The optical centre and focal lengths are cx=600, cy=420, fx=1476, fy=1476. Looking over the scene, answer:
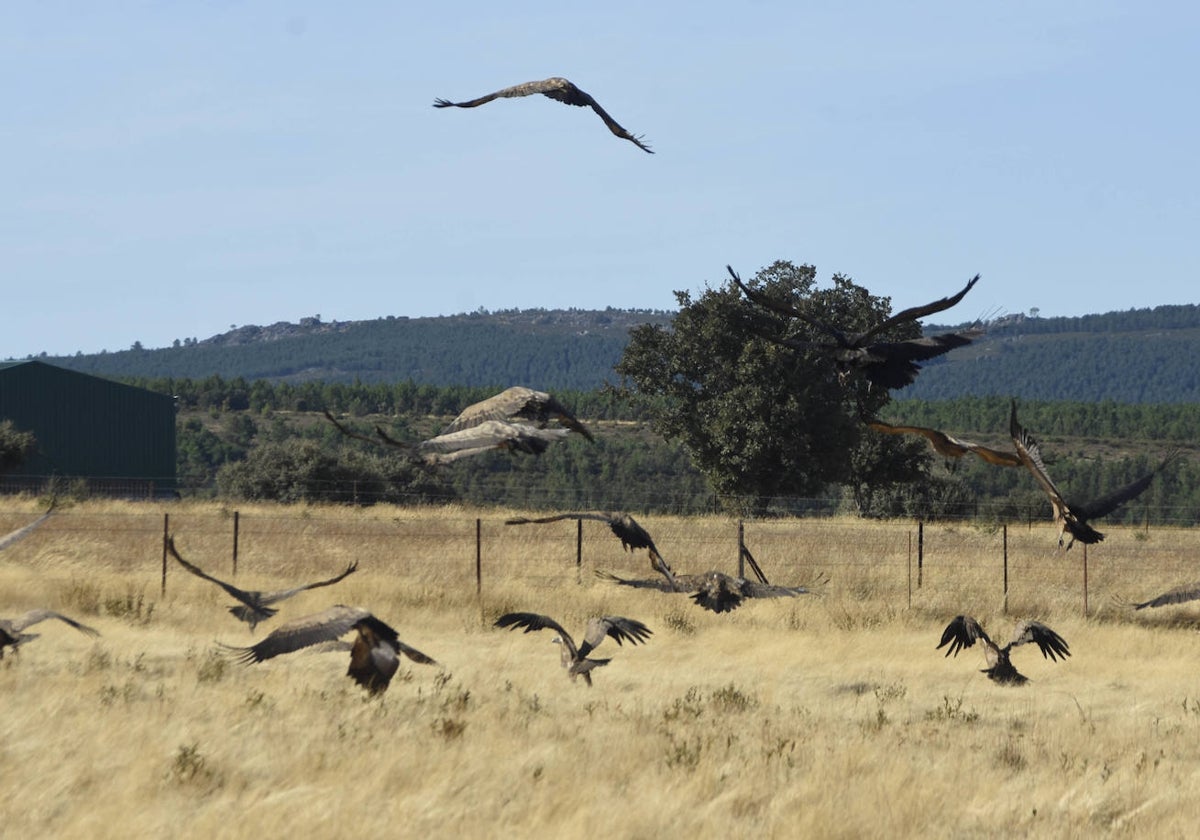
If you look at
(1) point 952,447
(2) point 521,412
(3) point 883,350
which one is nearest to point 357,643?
(2) point 521,412

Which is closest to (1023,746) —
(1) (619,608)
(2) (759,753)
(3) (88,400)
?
(2) (759,753)

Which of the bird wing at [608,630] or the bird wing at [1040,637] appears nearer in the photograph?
the bird wing at [608,630]

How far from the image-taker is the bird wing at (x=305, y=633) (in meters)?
9.17

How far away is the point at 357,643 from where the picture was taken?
1019 cm

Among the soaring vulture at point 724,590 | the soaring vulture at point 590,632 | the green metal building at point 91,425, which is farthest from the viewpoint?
the green metal building at point 91,425

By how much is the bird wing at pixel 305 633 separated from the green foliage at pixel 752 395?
102 feet

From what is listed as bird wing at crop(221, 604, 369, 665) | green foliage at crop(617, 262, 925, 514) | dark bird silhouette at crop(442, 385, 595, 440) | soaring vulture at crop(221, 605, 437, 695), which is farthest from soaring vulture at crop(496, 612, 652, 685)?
green foliage at crop(617, 262, 925, 514)

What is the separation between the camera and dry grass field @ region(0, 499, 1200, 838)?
845 centimetres

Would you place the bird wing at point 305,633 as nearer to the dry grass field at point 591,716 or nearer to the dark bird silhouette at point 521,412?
the dry grass field at point 591,716

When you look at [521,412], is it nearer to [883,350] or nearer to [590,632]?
[883,350]

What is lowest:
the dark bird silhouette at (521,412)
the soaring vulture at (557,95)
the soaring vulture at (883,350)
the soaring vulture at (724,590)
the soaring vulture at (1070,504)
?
the soaring vulture at (724,590)

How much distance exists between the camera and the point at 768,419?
138 feet

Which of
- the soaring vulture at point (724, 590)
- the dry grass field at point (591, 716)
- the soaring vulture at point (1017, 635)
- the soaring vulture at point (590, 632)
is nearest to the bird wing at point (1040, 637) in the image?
the soaring vulture at point (1017, 635)

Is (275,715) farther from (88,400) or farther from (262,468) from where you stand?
(88,400)
